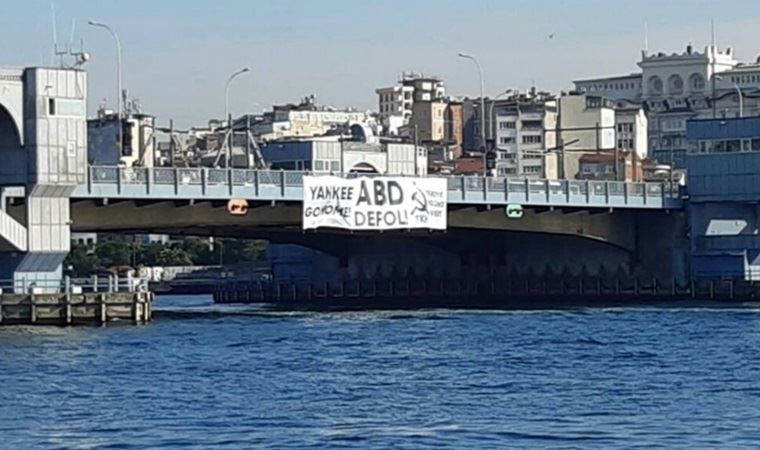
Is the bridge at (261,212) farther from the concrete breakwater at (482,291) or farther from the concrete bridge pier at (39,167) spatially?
the concrete breakwater at (482,291)

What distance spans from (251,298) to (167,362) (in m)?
76.3

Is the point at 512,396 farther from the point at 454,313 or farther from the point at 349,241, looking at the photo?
the point at 349,241

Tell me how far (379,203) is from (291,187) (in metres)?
7.64

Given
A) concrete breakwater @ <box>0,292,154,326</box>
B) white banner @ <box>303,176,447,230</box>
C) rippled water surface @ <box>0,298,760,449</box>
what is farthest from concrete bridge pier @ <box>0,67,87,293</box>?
white banner @ <box>303,176,447,230</box>

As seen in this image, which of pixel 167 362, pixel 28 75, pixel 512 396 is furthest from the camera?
pixel 28 75

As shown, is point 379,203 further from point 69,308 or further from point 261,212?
point 69,308

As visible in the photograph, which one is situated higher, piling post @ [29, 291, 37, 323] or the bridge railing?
the bridge railing

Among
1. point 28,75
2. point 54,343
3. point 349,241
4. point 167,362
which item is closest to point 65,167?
point 28,75

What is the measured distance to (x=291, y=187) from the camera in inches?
4269

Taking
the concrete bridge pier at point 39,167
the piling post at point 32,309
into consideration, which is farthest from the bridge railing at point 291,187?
the piling post at point 32,309

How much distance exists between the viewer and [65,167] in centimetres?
9538

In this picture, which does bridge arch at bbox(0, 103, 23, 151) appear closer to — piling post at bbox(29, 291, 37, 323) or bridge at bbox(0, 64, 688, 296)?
bridge at bbox(0, 64, 688, 296)

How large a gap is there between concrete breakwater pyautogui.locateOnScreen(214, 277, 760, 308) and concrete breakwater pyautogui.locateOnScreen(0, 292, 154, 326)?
39.3 metres

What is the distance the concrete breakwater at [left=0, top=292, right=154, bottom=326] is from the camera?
301ft
